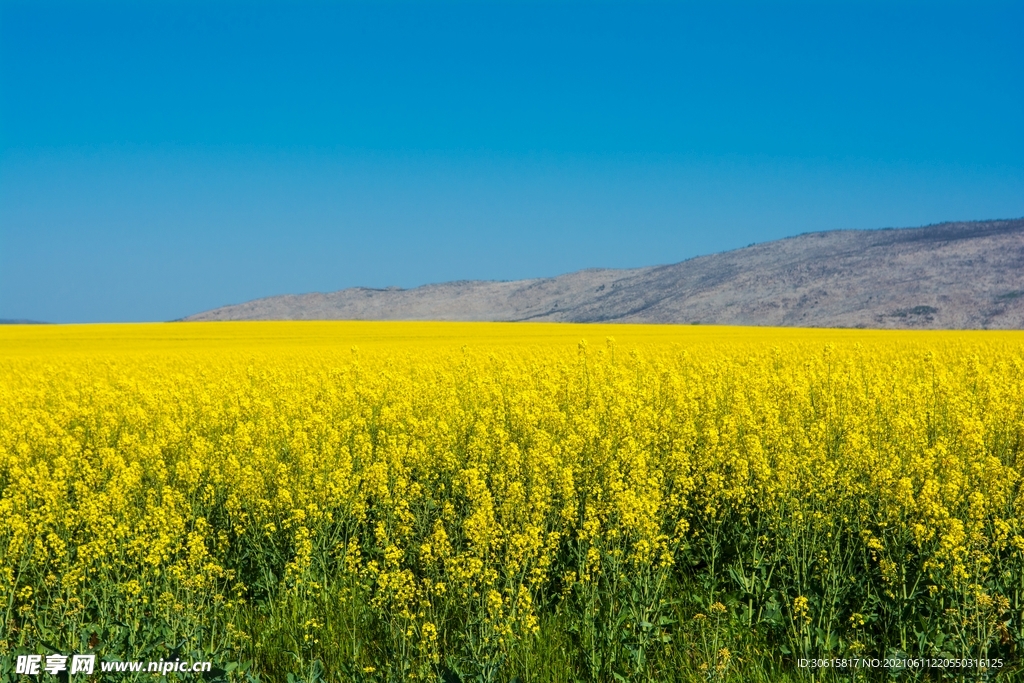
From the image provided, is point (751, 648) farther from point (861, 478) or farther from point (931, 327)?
point (931, 327)

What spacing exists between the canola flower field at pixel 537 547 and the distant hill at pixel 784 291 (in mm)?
95823

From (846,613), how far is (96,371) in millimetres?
14581

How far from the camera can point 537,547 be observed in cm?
585

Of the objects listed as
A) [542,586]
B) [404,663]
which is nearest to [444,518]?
[542,586]

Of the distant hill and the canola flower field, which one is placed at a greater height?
the distant hill

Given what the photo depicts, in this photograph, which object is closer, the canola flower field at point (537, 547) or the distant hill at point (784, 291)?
the canola flower field at point (537, 547)

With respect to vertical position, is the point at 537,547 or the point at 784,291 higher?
the point at 784,291

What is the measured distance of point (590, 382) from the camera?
11.5 m

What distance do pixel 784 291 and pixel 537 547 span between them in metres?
121

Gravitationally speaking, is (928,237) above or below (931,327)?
above

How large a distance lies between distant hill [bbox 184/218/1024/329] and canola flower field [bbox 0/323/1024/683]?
95823 millimetres

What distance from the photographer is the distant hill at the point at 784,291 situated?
102812mm

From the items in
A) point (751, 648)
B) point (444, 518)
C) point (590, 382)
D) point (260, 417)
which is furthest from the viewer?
point (590, 382)

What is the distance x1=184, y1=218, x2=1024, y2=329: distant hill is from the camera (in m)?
103
